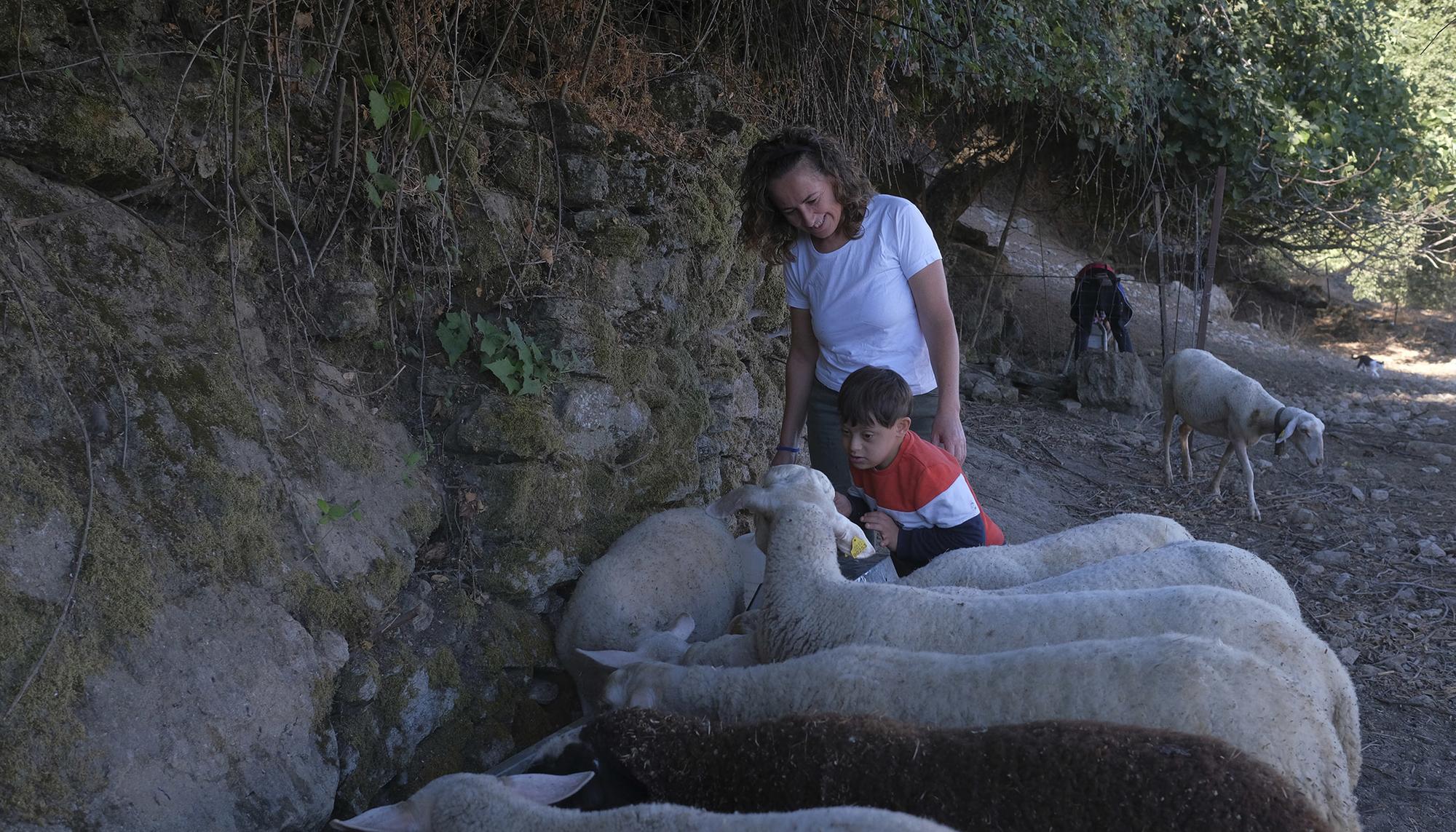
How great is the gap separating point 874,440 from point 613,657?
1.12 meters

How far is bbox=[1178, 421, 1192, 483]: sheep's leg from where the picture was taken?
8531mm

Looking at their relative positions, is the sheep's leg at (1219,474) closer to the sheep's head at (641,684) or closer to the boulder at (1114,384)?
the boulder at (1114,384)

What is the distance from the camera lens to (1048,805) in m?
1.94

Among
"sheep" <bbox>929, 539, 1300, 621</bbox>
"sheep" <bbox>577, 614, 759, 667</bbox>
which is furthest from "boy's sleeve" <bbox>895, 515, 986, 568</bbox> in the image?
"sheep" <bbox>577, 614, 759, 667</bbox>

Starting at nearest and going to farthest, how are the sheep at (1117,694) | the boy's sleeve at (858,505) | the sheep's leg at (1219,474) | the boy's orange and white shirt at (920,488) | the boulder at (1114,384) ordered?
the sheep at (1117,694)
the boy's orange and white shirt at (920,488)
the boy's sleeve at (858,505)
the sheep's leg at (1219,474)
the boulder at (1114,384)

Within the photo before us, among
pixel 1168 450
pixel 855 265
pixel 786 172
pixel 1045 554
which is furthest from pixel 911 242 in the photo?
pixel 1168 450

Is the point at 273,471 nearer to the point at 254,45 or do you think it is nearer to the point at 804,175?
the point at 254,45

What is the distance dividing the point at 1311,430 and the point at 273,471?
25.0 ft

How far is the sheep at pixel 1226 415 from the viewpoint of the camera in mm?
7852

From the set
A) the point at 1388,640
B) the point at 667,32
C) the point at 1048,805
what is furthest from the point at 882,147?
the point at 1048,805

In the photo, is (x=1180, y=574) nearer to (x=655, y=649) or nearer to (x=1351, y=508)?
(x=655, y=649)

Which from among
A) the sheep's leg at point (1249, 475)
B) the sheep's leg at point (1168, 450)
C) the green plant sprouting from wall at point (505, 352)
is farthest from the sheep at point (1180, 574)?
the sheep's leg at point (1168, 450)

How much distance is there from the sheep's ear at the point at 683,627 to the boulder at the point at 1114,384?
8.14 metres

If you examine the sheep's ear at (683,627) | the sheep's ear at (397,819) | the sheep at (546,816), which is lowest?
the sheep's ear at (683,627)
